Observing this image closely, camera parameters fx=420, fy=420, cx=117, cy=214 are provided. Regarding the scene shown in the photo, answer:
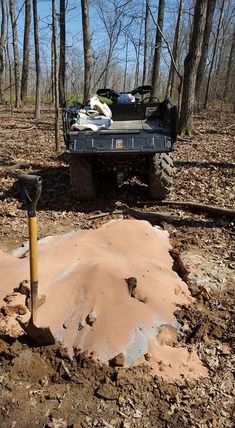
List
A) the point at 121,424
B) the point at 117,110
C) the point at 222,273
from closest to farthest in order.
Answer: the point at 121,424 → the point at 222,273 → the point at 117,110

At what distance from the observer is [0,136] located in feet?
41.7

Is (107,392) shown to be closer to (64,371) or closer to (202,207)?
(64,371)

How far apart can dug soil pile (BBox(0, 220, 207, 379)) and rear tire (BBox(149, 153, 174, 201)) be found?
76.9 inches

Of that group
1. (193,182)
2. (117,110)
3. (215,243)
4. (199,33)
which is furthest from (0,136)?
(215,243)

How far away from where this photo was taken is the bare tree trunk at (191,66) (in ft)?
38.0

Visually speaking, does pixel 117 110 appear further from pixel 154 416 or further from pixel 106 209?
pixel 154 416

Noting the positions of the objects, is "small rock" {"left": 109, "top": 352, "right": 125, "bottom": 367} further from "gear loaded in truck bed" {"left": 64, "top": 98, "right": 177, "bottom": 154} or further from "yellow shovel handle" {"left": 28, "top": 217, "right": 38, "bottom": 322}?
"gear loaded in truck bed" {"left": 64, "top": 98, "right": 177, "bottom": 154}

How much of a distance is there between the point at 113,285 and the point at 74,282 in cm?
35

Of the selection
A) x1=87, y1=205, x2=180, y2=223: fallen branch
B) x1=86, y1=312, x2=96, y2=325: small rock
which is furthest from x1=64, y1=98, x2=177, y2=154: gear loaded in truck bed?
x1=86, y1=312, x2=96, y2=325: small rock

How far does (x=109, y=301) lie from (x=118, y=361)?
0.57 meters

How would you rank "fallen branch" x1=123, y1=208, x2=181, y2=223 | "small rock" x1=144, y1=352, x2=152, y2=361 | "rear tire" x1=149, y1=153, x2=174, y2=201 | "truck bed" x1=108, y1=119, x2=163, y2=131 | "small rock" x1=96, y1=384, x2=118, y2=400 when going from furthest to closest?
"truck bed" x1=108, y1=119, x2=163, y2=131 < "rear tire" x1=149, y1=153, x2=174, y2=201 < "fallen branch" x1=123, y1=208, x2=181, y2=223 < "small rock" x1=144, y1=352, x2=152, y2=361 < "small rock" x1=96, y1=384, x2=118, y2=400

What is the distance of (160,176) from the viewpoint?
6.26 meters

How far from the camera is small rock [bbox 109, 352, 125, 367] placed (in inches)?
115

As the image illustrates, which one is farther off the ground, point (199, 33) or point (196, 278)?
point (199, 33)
